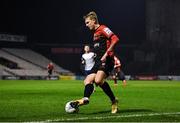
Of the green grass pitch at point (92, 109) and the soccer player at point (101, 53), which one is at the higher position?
the soccer player at point (101, 53)

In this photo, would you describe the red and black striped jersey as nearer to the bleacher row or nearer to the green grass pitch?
the green grass pitch

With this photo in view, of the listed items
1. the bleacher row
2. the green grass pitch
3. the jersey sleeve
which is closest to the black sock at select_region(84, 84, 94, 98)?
the green grass pitch

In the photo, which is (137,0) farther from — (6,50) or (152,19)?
(6,50)

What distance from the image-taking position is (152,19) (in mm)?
62062

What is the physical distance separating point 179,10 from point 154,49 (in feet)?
21.2

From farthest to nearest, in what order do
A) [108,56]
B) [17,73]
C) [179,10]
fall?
[179,10]
[17,73]
[108,56]

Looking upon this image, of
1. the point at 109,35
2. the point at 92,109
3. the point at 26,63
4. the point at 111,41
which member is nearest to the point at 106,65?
the point at 111,41

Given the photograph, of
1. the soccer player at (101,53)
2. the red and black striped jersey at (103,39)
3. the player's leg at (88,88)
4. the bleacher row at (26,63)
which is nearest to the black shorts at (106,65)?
the soccer player at (101,53)

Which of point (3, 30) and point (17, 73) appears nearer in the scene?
point (17, 73)

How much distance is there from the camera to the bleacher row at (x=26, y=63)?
57.4 metres

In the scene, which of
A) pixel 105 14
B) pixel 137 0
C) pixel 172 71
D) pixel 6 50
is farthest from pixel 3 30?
pixel 172 71

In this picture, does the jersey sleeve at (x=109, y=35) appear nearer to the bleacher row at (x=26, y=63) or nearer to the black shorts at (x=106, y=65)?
the black shorts at (x=106, y=65)

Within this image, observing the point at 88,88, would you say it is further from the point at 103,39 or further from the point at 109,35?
the point at 109,35

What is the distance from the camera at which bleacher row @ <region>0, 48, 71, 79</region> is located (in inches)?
2260
